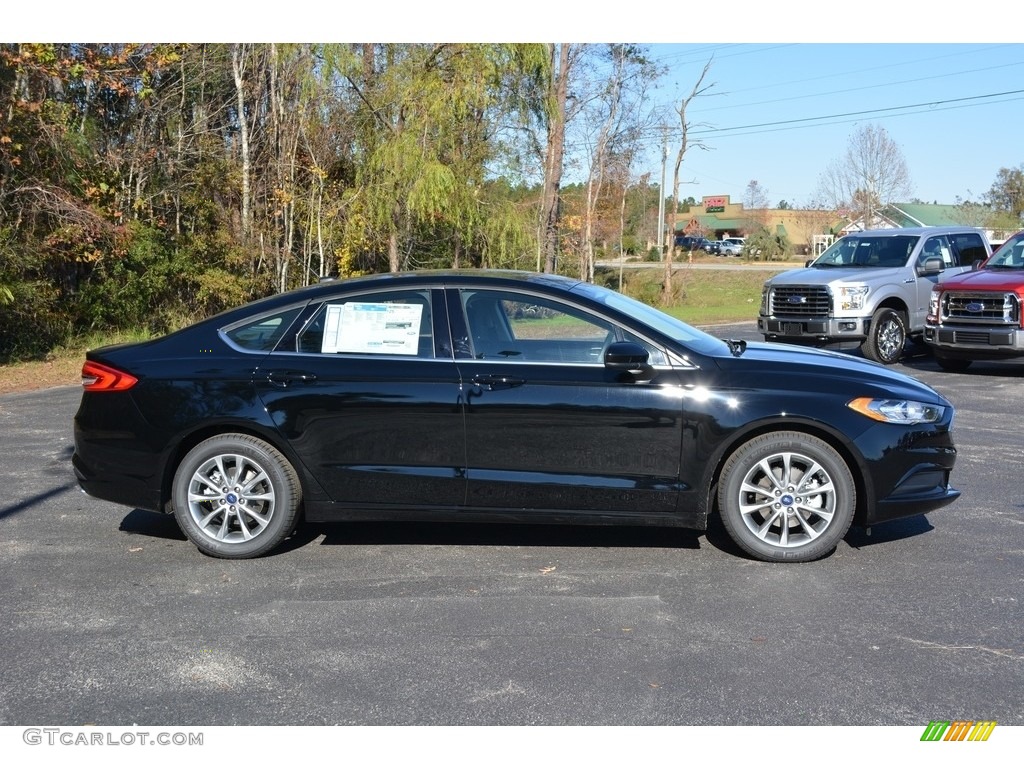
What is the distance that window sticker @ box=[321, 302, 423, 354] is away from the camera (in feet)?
18.7

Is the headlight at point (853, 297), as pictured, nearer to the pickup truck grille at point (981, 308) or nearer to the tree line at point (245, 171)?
the pickup truck grille at point (981, 308)

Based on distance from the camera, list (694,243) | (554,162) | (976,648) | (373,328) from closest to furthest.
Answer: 1. (976,648)
2. (373,328)
3. (554,162)
4. (694,243)

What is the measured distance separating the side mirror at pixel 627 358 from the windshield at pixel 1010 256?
10.7 metres

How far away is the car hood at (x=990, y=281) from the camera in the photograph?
12.9m

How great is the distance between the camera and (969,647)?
4363 millimetres

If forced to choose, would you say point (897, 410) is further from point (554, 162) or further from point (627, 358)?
point (554, 162)

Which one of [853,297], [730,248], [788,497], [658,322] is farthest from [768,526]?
[730,248]

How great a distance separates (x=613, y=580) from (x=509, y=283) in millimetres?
1768

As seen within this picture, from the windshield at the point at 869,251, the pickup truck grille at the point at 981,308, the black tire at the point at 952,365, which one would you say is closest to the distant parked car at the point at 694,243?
the windshield at the point at 869,251

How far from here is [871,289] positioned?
14477 mm

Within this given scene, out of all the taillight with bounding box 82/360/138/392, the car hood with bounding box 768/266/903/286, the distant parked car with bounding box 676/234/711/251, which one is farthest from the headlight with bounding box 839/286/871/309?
the distant parked car with bounding box 676/234/711/251

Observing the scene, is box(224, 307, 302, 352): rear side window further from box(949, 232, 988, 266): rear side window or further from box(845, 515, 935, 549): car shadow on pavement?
box(949, 232, 988, 266): rear side window

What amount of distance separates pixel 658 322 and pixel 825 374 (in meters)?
0.99
